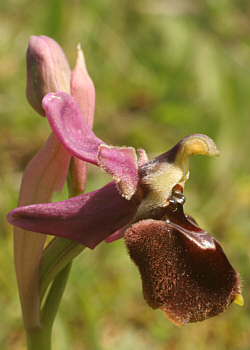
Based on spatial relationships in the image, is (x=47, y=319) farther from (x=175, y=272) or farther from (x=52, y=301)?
(x=175, y=272)

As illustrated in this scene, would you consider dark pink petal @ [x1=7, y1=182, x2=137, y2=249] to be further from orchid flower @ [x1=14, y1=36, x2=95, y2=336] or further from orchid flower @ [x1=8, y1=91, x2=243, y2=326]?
orchid flower @ [x1=14, y1=36, x2=95, y2=336]

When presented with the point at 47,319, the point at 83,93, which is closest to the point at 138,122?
the point at 83,93

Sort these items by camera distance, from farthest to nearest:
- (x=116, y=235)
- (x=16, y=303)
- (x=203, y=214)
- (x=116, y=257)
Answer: (x=203, y=214) → (x=116, y=257) → (x=16, y=303) → (x=116, y=235)

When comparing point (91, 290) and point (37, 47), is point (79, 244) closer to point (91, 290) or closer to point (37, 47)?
point (37, 47)

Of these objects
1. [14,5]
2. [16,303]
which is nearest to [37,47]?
[16,303]

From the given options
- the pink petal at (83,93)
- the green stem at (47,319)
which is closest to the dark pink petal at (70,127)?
the pink petal at (83,93)

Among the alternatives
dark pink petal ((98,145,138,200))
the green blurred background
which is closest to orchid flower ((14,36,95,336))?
dark pink petal ((98,145,138,200))
